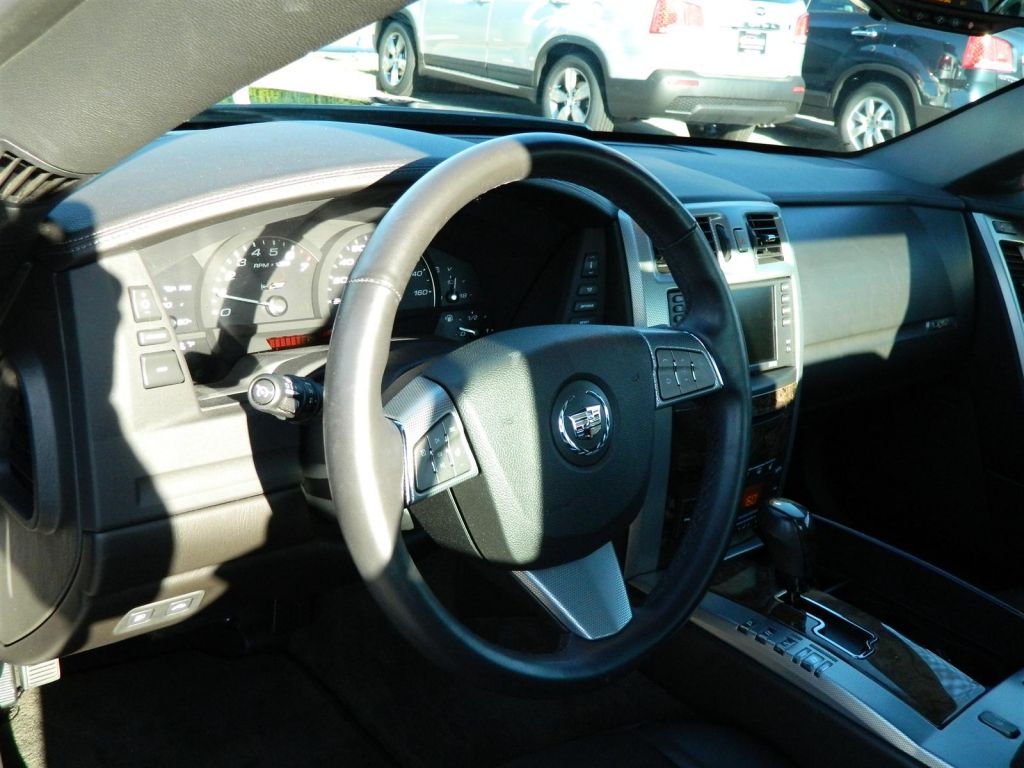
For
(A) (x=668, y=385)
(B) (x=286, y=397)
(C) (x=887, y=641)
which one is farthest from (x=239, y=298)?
(C) (x=887, y=641)

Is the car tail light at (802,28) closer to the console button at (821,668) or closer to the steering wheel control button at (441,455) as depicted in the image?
the console button at (821,668)

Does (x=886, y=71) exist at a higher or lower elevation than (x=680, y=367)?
higher

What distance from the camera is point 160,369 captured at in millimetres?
1678

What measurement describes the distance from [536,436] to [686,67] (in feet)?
5.99

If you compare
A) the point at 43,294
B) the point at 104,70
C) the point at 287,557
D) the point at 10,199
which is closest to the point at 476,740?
the point at 287,557

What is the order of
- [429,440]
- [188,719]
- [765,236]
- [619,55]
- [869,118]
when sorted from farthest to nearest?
[869,118], [619,55], [188,719], [765,236], [429,440]

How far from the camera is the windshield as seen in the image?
266 cm

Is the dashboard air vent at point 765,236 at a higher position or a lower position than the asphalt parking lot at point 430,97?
lower

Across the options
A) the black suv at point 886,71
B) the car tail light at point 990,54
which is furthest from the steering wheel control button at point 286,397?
the car tail light at point 990,54

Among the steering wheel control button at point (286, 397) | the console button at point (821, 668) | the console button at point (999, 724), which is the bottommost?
the console button at point (999, 724)

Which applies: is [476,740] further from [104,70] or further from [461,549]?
[104,70]

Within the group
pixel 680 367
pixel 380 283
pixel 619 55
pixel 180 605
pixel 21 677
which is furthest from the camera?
pixel 619 55

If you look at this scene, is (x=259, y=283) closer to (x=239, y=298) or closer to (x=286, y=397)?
(x=239, y=298)

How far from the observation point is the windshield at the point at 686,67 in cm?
266
